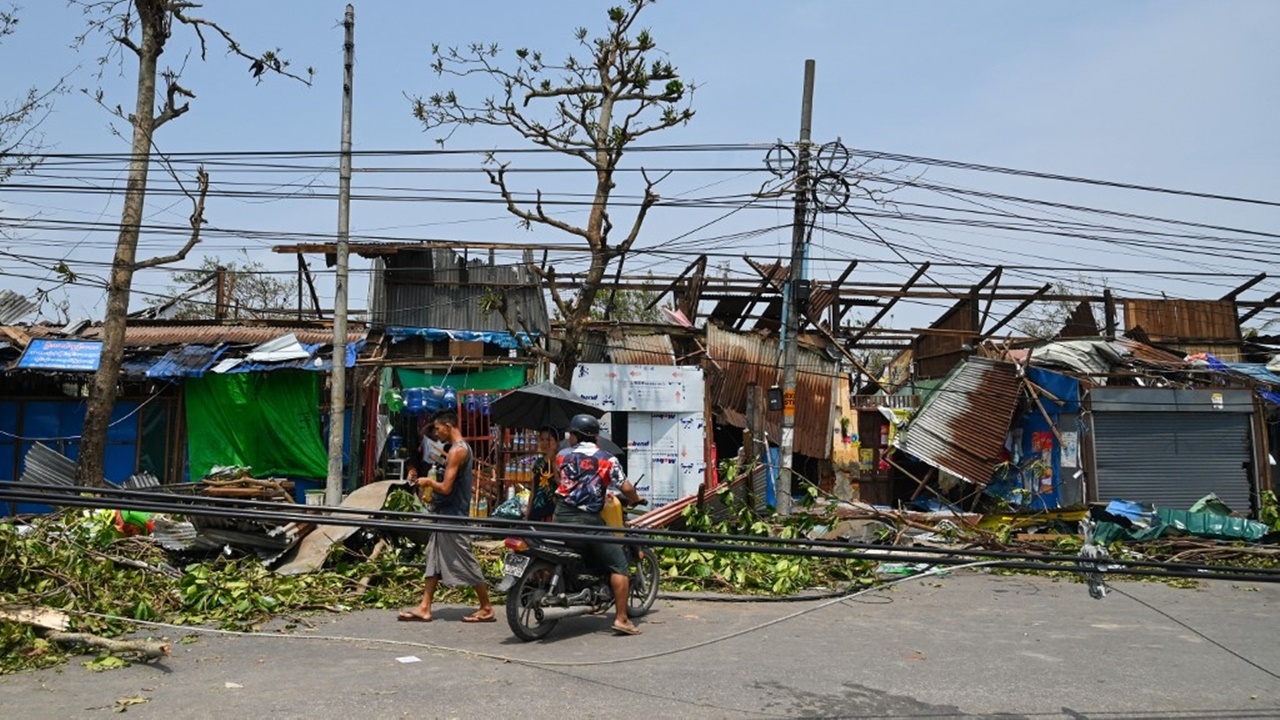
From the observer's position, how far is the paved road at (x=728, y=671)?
20.0 ft

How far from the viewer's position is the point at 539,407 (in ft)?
36.5

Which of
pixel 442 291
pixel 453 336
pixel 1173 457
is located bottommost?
pixel 1173 457

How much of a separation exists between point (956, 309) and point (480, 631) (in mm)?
17292

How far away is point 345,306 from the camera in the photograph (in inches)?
625

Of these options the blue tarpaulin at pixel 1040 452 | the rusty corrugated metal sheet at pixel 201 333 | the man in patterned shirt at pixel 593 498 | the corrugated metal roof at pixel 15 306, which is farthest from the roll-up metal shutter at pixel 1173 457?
the corrugated metal roof at pixel 15 306

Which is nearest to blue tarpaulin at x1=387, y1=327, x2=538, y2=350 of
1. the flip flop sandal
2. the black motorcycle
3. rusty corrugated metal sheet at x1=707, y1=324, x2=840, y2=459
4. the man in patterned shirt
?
rusty corrugated metal sheet at x1=707, y1=324, x2=840, y2=459

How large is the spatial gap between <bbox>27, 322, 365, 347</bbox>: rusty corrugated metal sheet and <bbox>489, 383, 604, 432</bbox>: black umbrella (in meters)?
7.78

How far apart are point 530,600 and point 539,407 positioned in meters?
3.59

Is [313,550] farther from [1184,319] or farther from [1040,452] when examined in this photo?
[1184,319]

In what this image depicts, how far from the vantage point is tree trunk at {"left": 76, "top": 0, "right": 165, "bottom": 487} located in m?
14.9

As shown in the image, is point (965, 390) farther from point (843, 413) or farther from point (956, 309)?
point (956, 309)

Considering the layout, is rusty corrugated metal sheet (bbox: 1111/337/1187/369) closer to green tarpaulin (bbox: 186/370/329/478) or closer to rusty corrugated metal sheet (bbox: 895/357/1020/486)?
rusty corrugated metal sheet (bbox: 895/357/1020/486)

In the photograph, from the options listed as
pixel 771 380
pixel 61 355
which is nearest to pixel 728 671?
pixel 771 380

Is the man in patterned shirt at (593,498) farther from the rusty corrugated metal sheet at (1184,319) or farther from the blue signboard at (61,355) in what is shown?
the rusty corrugated metal sheet at (1184,319)
